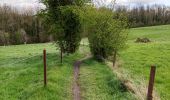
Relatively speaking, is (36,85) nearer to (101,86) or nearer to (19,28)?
(101,86)

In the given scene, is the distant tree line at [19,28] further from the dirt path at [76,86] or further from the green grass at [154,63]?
the dirt path at [76,86]

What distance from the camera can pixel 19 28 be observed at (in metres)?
81.8

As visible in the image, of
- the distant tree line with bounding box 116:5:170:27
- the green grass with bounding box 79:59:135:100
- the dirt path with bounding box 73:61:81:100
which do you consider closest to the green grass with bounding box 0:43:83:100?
the dirt path with bounding box 73:61:81:100

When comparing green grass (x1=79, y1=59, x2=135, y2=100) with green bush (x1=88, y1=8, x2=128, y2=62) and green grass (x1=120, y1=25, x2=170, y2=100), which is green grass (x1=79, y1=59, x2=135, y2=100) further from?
green bush (x1=88, y1=8, x2=128, y2=62)

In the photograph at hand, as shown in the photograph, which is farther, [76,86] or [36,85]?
[76,86]

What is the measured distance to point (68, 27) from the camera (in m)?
28.9

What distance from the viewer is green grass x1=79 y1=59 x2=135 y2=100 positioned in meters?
14.1

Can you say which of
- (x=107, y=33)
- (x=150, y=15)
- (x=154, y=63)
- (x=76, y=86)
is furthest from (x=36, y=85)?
(x=150, y=15)

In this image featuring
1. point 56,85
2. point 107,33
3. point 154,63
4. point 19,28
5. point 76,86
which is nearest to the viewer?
point 56,85

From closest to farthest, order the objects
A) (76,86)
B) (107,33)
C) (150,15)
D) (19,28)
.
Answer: (76,86), (107,33), (19,28), (150,15)

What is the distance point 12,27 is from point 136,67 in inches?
2328

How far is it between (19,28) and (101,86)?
68662 millimetres

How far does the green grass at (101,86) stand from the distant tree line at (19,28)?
5620 centimetres

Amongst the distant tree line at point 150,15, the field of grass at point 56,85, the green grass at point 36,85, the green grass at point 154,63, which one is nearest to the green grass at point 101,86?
the field of grass at point 56,85
